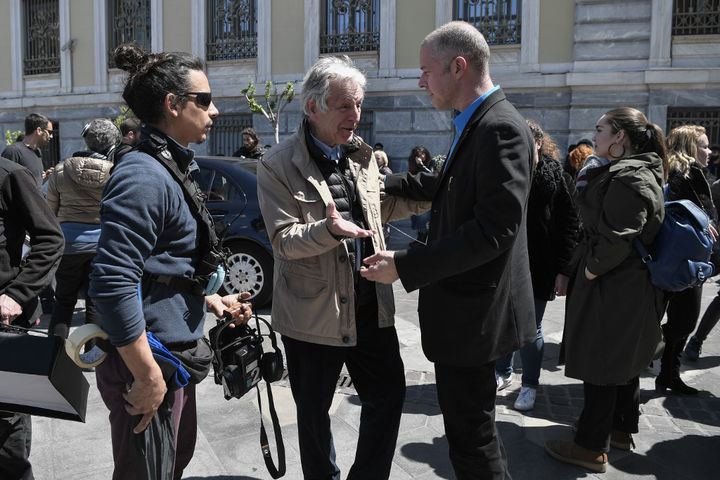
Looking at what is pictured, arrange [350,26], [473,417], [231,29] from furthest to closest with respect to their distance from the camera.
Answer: [231,29], [350,26], [473,417]

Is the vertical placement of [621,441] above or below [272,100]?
below

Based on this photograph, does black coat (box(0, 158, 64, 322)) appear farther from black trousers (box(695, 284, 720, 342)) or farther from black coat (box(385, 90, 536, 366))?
black trousers (box(695, 284, 720, 342))

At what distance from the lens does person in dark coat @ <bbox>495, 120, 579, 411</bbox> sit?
407 cm

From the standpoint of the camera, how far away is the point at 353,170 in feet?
9.17

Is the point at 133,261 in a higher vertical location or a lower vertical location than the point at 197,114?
lower

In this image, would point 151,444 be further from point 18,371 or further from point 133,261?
point 133,261

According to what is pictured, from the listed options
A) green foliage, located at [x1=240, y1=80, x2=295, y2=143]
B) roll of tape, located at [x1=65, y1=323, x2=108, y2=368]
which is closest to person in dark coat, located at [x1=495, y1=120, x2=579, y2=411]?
roll of tape, located at [x1=65, y1=323, x2=108, y2=368]

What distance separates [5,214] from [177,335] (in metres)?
1.15

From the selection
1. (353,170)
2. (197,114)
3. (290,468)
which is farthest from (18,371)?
(290,468)

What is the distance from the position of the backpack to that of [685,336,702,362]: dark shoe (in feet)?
6.48

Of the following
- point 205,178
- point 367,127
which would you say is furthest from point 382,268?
point 367,127

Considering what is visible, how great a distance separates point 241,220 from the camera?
6.86 m

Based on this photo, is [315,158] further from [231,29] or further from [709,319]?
[231,29]

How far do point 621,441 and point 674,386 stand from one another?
1162mm
